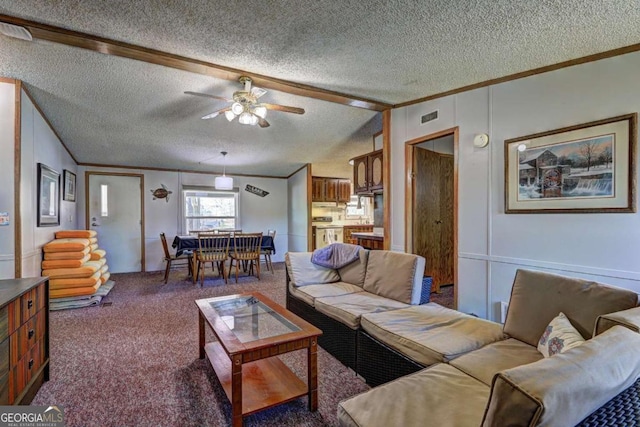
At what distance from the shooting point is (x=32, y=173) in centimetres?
341

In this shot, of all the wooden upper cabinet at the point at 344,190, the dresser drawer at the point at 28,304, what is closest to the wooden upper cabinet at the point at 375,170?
the wooden upper cabinet at the point at 344,190

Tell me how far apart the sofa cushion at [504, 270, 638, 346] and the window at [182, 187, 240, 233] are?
626 centimetres

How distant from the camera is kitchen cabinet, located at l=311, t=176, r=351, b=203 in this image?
287 inches

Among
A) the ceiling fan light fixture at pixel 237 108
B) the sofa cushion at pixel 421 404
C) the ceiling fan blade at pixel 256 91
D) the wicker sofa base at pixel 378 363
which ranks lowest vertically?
the wicker sofa base at pixel 378 363

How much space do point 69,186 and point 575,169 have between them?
22.0 feet

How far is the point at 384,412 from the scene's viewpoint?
1142 millimetres

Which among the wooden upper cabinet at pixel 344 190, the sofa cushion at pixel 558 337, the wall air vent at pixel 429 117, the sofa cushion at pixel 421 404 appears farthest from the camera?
the wooden upper cabinet at pixel 344 190

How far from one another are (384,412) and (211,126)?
4401 mm

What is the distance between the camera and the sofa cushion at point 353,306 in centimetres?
224

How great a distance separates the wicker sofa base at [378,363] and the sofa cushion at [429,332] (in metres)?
0.04

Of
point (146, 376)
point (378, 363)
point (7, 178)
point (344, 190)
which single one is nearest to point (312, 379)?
point (378, 363)

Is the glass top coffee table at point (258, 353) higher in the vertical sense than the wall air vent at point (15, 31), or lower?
lower

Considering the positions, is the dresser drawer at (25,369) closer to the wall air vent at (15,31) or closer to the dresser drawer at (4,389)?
the dresser drawer at (4,389)

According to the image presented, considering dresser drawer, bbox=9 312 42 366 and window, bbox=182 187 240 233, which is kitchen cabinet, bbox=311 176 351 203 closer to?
window, bbox=182 187 240 233
